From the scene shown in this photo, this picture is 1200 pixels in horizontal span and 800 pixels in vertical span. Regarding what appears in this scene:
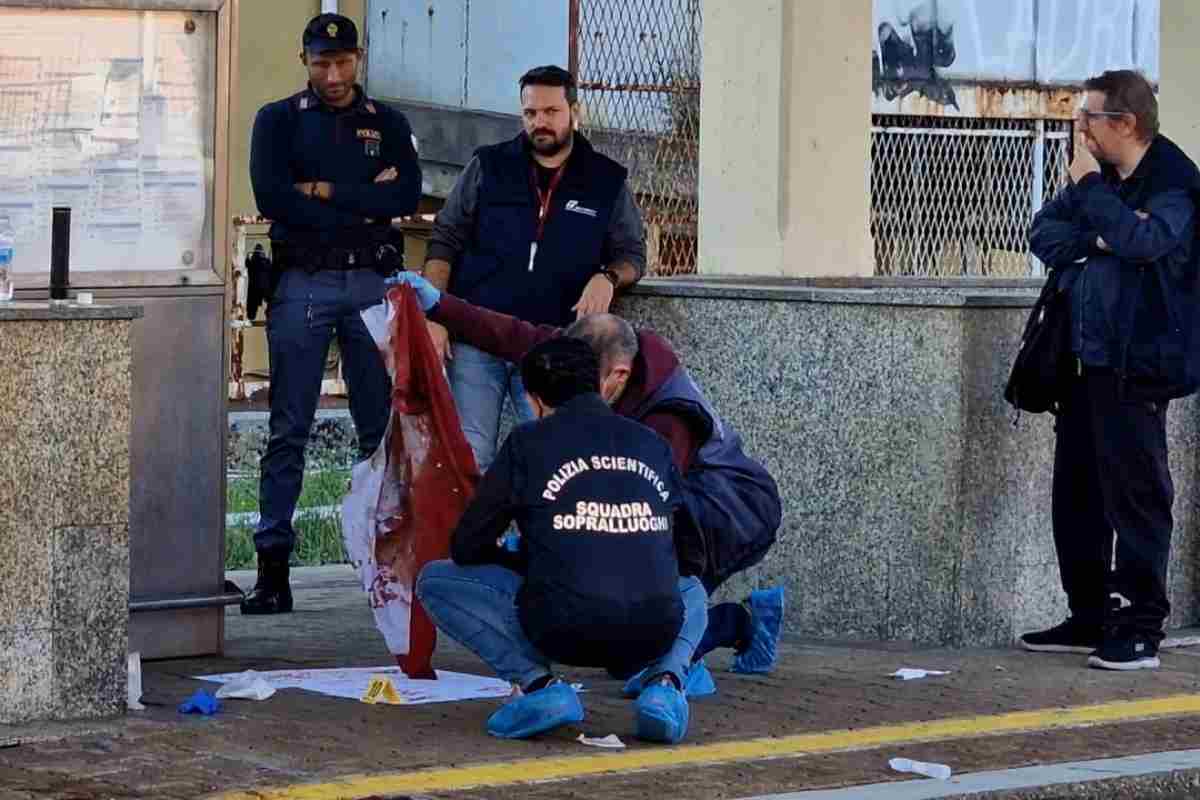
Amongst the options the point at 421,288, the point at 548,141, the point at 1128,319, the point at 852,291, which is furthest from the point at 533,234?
the point at 1128,319

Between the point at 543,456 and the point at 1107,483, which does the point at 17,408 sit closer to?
the point at 543,456

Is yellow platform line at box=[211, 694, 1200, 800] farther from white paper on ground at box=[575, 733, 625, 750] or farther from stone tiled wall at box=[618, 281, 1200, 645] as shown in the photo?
stone tiled wall at box=[618, 281, 1200, 645]

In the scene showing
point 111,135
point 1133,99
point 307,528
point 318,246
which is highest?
point 1133,99

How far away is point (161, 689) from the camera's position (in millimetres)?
7340

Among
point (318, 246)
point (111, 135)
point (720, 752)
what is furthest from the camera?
point (318, 246)

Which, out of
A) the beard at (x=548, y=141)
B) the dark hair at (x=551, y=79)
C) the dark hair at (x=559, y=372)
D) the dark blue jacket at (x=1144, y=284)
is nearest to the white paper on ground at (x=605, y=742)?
the dark hair at (x=559, y=372)

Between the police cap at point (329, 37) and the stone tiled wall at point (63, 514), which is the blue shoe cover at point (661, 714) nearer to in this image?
the stone tiled wall at point (63, 514)

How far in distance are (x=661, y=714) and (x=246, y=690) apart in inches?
48.6

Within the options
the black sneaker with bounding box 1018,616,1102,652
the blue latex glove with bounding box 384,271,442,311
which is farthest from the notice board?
the black sneaker with bounding box 1018,616,1102,652

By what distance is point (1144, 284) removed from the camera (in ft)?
26.5

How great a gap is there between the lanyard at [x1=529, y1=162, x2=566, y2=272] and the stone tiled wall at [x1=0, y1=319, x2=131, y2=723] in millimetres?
1997

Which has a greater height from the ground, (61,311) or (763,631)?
(61,311)

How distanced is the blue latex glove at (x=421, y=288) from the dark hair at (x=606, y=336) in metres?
0.80

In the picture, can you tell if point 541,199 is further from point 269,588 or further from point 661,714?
point 661,714
